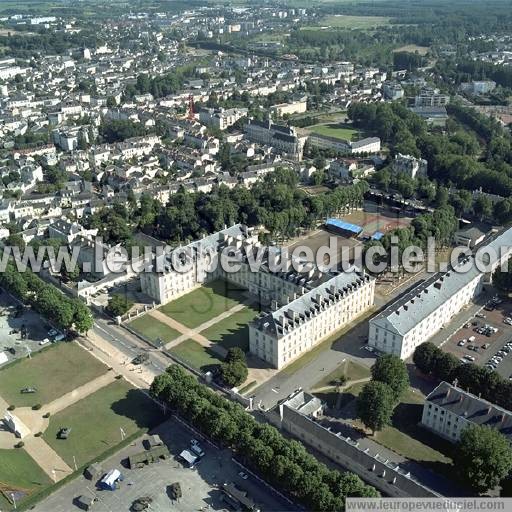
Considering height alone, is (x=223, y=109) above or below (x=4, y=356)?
above

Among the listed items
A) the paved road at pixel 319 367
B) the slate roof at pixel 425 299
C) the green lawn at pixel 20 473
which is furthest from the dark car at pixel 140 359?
the slate roof at pixel 425 299

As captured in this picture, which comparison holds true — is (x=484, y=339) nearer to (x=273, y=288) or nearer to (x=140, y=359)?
(x=273, y=288)

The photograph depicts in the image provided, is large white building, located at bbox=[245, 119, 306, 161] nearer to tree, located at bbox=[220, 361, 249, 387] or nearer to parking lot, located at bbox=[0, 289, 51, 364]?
parking lot, located at bbox=[0, 289, 51, 364]

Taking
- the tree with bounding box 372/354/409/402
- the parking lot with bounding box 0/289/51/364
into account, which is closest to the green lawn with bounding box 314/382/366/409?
the tree with bounding box 372/354/409/402

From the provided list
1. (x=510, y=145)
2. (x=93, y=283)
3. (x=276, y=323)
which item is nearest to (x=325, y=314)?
(x=276, y=323)

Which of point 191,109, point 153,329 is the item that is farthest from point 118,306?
point 191,109

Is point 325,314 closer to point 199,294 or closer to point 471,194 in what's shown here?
point 199,294

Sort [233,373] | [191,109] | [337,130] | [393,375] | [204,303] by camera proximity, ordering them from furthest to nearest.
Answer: [191,109] → [337,130] → [204,303] → [233,373] → [393,375]
